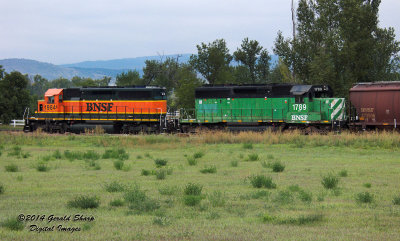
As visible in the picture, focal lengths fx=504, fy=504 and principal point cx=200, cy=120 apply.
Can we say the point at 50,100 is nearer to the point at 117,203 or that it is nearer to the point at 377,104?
the point at 377,104

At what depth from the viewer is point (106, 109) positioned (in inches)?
1561

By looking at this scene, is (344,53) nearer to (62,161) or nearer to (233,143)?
(233,143)

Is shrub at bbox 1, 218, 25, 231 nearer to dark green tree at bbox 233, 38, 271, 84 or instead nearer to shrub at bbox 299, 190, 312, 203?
shrub at bbox 299, 190, 312, 203

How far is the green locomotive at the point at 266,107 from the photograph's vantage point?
108 ft

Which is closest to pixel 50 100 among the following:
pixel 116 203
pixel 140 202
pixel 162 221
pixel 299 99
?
pixel 299 99

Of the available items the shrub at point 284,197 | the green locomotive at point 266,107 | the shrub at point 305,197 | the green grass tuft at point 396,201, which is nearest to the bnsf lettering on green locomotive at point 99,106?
the green locomotive at point 266,107

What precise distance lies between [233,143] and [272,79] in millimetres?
49866

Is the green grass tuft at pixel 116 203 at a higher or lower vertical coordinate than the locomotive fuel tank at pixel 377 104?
lower

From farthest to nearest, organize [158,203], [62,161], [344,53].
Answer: [344,53]
[62,161]
[158,203]

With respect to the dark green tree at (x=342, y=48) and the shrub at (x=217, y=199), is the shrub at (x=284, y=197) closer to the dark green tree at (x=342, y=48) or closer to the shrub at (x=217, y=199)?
the shrub at (x=217, y=199)

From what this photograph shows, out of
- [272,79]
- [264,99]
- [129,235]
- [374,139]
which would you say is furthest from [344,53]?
[272,79]

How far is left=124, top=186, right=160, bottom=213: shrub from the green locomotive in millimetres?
23325

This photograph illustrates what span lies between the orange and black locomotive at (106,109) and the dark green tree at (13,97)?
14.9 meters

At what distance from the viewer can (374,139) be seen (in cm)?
2595
